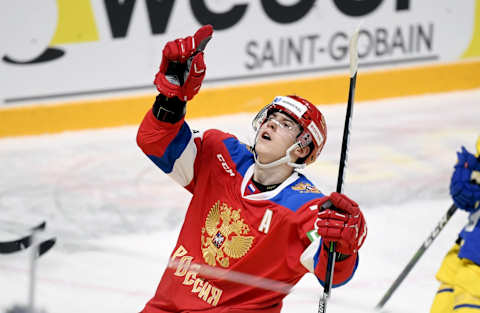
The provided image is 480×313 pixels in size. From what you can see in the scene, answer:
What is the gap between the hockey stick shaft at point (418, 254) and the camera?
3.39m

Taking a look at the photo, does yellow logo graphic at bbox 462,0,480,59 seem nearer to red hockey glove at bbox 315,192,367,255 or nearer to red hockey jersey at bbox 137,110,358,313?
red hockey jersey at bbox 137,110,358,313

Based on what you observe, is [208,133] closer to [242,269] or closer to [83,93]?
[242,269]

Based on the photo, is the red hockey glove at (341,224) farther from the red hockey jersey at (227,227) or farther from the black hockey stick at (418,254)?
the black hockey stick at (418,254)

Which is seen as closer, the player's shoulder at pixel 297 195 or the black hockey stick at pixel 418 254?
the player's shoulder at pixel 297 195

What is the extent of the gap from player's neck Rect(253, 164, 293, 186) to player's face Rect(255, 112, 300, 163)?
0.16 feet

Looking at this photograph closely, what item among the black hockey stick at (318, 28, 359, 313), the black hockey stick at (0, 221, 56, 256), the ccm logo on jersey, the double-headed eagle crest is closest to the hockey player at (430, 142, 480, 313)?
the black hockey stick at (318, 28, 359, 313)

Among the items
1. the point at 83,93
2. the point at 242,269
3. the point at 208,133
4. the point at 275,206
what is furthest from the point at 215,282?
the point at 83,93

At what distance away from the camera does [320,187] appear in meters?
3.35

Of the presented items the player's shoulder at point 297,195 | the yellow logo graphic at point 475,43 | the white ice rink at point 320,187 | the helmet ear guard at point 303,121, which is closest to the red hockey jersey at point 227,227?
the player's shoulder at point 297,195

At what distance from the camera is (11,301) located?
2.09 metres

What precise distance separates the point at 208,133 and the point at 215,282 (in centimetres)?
57

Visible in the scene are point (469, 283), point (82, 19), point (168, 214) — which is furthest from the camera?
point (82, 19)

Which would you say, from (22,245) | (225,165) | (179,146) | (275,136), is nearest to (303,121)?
(275,136)

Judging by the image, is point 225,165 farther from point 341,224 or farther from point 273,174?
point 341,224
